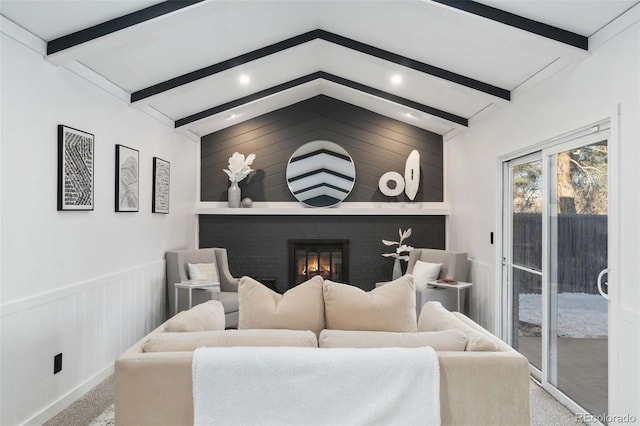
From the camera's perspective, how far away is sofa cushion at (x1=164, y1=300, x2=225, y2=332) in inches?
88.9

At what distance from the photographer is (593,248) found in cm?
295

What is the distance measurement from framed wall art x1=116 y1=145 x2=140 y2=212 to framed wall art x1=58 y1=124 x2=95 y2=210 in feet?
1.35

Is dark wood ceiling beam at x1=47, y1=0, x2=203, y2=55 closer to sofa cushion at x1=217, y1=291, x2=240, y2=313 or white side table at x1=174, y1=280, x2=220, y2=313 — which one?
white side table at x1=174, y1=280, x2=220, y2=313

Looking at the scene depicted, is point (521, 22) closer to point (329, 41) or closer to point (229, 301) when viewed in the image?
point (329, 41)

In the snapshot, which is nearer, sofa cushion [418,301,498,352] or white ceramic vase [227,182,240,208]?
sofa cushion [418,301,498,352]

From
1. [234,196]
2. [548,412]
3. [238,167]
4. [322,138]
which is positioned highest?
[322,138]

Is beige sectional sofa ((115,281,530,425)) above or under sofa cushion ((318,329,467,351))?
under

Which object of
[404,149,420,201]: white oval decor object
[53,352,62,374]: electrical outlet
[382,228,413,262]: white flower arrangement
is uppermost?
[404,149,420,201]: white oval decor object

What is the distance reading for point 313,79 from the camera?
5.43 metres

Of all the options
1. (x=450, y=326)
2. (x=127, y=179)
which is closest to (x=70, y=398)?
(x=127, y=179)

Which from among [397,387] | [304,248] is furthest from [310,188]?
[397,387]

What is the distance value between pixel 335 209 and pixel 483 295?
2.22m

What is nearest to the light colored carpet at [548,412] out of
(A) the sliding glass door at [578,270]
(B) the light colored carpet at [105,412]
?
(B) the light colored carpet at [105,412]

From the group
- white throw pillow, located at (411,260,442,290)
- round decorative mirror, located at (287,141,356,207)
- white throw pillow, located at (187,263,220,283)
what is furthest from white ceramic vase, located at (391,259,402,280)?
white throw pillow, located at (187,263,220,283)
